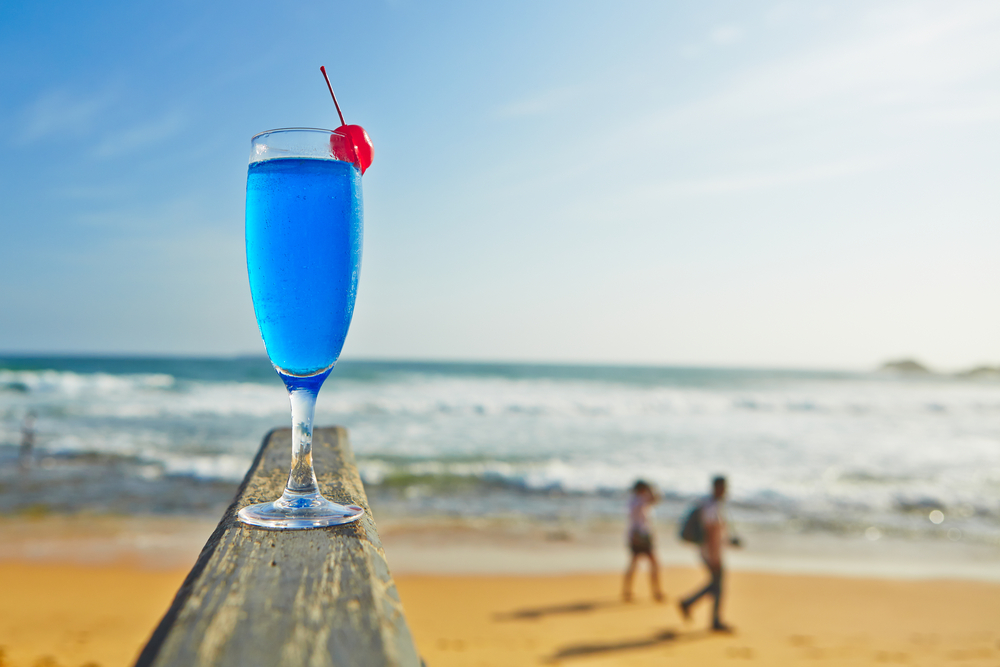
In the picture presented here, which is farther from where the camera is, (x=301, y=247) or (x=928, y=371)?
(x=928, y=371)

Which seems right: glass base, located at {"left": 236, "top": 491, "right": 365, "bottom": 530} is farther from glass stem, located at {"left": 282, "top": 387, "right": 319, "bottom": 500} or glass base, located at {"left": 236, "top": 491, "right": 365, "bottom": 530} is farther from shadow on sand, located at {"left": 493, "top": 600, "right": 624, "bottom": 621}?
shadow on sand, located at {"left": 493, "top": 600, "right": 624, "bottom": 621}

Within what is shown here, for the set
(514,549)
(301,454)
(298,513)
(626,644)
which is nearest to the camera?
(298,513)

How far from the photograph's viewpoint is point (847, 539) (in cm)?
935

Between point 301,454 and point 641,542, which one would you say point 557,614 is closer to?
point 641,542

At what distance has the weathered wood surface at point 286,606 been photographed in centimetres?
42

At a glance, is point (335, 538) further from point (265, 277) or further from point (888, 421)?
point (888, 421)

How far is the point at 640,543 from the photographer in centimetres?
707

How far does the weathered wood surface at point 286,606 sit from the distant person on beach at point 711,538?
253 inches

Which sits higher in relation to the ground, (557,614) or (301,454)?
(301,454)

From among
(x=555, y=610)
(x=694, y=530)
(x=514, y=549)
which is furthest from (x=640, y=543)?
(x=514, y=549)

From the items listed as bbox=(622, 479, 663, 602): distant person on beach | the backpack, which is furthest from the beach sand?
the backpack

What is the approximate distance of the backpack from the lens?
6598mm

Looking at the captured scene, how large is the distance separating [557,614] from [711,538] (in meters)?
1.66

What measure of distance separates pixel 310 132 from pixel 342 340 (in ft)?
1.07
